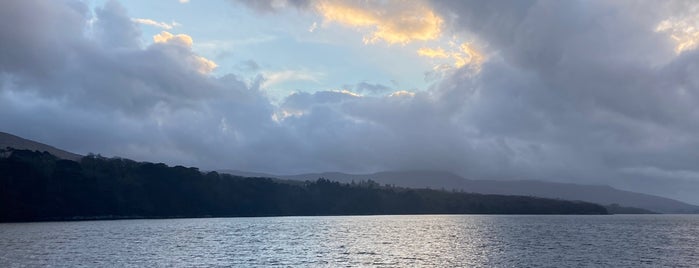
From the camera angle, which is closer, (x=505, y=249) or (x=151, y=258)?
(x=151, y=258)

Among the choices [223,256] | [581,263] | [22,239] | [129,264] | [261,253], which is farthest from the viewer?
[22,239]

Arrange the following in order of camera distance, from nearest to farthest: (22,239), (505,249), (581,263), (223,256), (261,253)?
(581,263) < (223,256) < (261,253) < (505,249) < (22,239)

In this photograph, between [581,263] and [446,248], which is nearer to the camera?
[581,263]

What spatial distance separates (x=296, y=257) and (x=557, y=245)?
66182 millimetres

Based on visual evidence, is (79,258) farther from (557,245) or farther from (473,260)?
(557,245)

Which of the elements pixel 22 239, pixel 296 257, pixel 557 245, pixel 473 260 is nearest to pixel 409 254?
pixel 473 260

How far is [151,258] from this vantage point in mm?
105562

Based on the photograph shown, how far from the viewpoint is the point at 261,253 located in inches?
4697

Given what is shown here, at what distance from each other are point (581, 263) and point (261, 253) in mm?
58837

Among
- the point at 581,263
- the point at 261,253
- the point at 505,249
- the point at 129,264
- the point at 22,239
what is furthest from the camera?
the point at 22,239

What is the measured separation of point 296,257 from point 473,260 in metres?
32.1

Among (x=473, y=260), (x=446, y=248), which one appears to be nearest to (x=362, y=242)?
(x=446, y=248)

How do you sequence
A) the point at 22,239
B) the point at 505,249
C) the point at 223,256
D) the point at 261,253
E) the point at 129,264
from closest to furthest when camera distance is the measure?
the point at 129,264, the point at 223,256, the point at 261,253, the point at 505,249, the point at 22,239

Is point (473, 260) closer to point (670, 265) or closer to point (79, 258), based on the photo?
point (670, 265)
